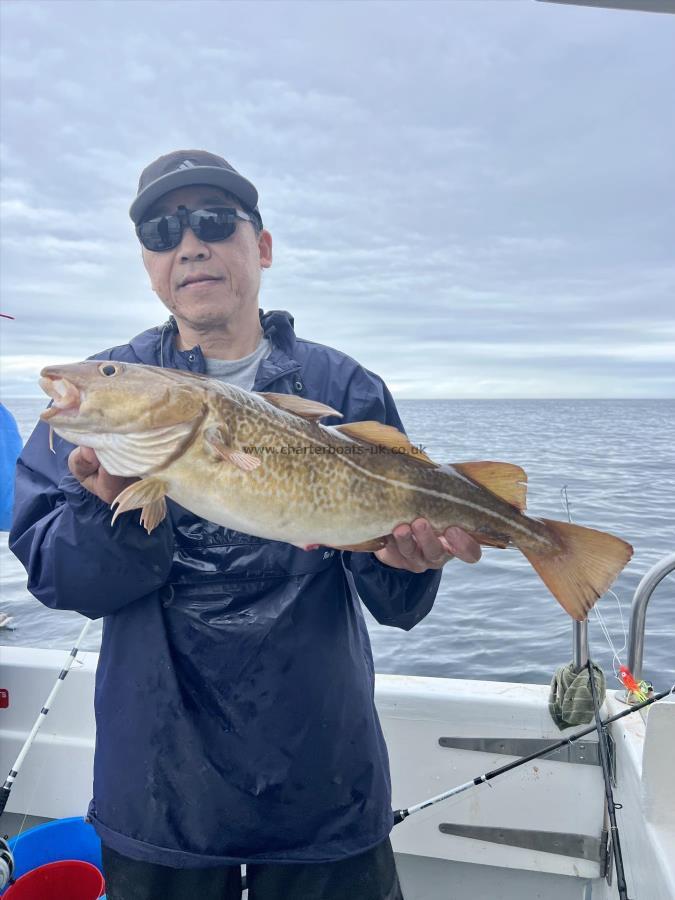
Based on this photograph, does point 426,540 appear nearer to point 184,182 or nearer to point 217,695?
point 217,695

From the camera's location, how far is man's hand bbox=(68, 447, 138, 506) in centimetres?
234

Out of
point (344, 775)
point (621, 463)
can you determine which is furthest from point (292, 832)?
point (621, 463)

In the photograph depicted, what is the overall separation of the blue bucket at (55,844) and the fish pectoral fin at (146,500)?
2373 millimetres

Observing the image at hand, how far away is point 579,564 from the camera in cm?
255

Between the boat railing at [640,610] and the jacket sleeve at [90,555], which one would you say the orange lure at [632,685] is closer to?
the boat railing at [640,610]

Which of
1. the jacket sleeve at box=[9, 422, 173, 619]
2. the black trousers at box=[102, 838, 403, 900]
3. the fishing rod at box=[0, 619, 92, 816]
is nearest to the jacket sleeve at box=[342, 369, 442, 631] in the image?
the jacket sleeve at box=[9, 422, 173, 619]

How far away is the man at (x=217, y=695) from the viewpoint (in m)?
2.38

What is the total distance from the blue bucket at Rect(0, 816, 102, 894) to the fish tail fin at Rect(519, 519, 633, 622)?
2891 mm

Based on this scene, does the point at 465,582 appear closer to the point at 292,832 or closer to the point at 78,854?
the point at 78,854

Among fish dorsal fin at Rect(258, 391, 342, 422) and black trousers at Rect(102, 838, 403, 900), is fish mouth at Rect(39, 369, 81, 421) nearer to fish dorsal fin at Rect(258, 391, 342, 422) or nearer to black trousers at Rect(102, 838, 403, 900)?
fish dorsal fin at Rect(258, 391, 342, 422)

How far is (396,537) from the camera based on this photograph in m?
2.54

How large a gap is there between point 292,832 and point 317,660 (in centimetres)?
62

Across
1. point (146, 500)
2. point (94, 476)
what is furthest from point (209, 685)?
point (94, 476)

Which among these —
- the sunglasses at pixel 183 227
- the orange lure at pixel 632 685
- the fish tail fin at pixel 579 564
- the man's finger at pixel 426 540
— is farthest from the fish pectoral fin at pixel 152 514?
the orange lure at pixel 632 685
